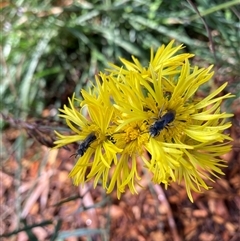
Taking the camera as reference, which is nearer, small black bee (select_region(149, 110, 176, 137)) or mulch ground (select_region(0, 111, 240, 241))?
small black bee (select_region(149, 110, 176, 137))

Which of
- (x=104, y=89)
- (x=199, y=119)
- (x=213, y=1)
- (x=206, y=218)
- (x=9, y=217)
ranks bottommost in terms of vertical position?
(x=206, y=218)

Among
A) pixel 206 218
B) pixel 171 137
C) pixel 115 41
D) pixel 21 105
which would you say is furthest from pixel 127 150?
pixel 21 105

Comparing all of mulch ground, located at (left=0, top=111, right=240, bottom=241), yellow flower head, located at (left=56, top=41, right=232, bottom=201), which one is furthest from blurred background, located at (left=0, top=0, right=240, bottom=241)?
yellow flower head, located at (left=56, top=41, right=232, bottom=201)

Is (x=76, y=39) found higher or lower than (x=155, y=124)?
lower

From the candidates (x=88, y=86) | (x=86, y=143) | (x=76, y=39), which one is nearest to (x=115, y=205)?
(x=88, y=86)

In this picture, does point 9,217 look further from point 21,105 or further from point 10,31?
point 10,31

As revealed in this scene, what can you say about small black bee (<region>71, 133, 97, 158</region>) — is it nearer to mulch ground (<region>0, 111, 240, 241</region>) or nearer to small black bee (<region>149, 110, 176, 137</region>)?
small black bee (<region>149, 110, 176, 137</region>)

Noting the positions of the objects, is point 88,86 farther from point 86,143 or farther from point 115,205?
point 86,143
